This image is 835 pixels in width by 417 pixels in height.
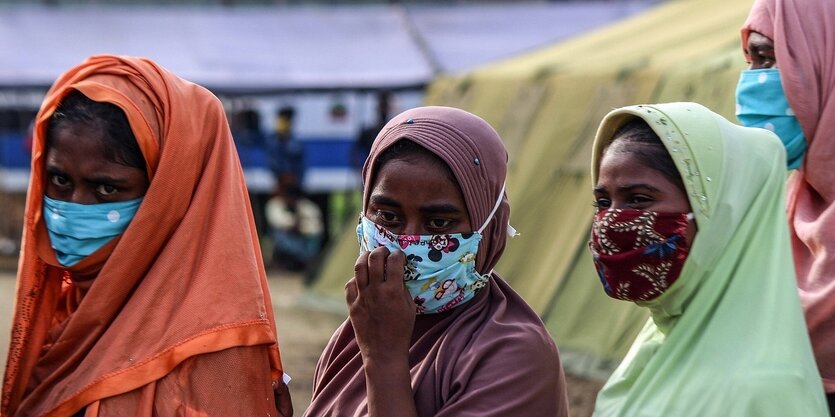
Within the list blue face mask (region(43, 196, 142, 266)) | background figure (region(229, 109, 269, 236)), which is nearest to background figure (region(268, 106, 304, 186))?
background figure (region(229, 109, 269, 236))

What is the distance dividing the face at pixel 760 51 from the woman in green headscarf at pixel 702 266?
71 cm

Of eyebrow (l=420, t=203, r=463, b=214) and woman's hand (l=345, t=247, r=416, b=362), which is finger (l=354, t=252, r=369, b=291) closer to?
woman's hand (l=345, t=247, r=416, b=362)

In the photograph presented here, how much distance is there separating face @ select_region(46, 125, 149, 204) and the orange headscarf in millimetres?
54

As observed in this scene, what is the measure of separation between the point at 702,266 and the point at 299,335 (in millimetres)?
6844

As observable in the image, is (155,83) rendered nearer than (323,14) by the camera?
Yes

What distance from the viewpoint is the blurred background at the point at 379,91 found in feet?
24.1

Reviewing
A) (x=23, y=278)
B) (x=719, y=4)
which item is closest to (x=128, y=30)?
(x=719, y=4)

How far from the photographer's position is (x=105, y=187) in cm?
272

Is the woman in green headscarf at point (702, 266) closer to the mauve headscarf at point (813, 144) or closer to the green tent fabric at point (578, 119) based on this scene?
the mauve headscarf at point (813, 144)

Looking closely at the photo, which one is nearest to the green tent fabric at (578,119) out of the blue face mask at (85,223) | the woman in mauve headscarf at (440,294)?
the woman in mauve headscarf at (440,294)

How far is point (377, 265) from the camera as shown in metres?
2.47

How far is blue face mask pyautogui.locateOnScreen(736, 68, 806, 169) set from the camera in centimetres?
311

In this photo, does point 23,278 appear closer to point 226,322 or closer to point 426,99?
point 226,322

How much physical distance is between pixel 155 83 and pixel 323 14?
13.0 metres
